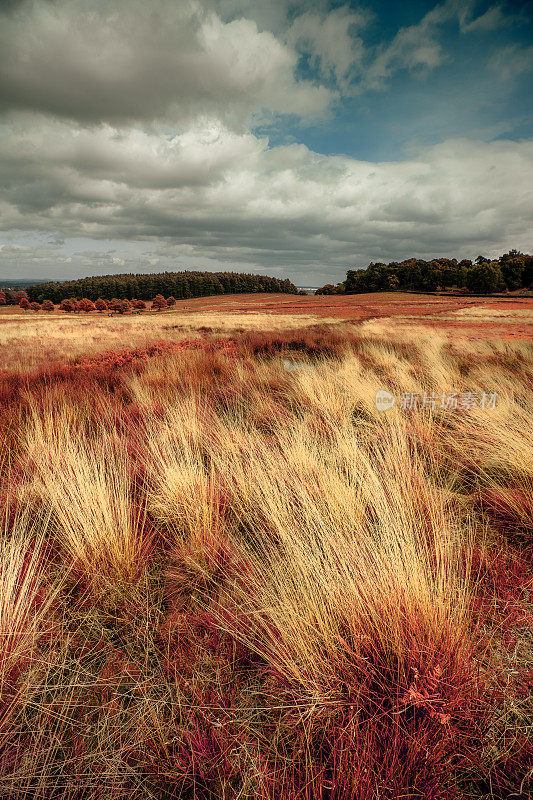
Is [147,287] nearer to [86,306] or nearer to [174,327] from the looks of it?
[86,306]

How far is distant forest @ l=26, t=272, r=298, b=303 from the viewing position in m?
97.7

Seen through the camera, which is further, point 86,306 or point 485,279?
point 485,279

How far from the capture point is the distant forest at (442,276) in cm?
7325

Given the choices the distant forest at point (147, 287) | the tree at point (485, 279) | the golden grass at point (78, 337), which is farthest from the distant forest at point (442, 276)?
the golden grass at point (78, 337)

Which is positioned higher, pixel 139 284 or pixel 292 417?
pixel 139 284

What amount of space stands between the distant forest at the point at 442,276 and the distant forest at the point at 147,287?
32751mm

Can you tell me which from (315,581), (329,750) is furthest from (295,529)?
(329,750)

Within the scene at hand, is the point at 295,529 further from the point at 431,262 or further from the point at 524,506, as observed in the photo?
the point at 431,262

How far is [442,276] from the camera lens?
8019 centimetres

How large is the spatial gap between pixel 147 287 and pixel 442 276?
8555 centimetres

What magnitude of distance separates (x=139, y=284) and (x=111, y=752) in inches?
4612

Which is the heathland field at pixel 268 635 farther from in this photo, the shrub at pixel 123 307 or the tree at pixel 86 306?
the tree at pixel 86 306

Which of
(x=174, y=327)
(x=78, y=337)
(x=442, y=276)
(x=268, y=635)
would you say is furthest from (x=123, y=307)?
(x=442, y=276)

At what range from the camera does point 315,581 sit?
1604mm
